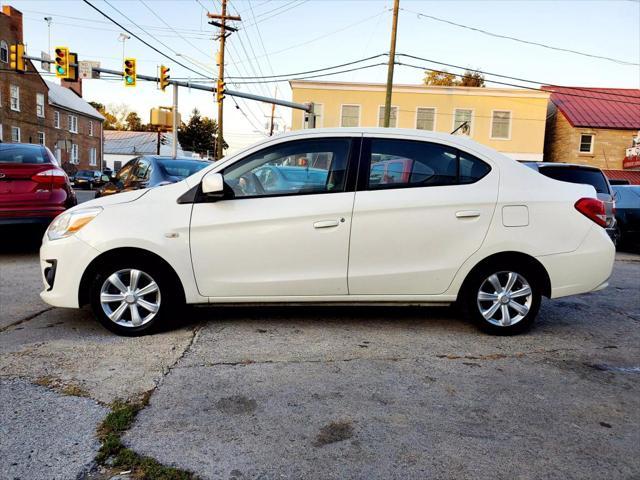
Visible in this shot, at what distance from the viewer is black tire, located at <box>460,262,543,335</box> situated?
4.49 metres

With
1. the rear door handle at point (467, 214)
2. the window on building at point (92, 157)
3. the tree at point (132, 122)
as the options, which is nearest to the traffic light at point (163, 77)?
the rear door handle at point (467, 214)

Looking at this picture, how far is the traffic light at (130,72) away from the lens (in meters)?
20.1

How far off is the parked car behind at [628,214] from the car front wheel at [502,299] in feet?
26.4

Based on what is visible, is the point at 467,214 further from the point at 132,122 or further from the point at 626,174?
the point at 132,122

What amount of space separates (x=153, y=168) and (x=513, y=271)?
6.37 meters

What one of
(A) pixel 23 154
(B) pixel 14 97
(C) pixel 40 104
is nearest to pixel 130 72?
(A) pixel 23 154

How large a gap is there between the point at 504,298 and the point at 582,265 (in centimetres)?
74

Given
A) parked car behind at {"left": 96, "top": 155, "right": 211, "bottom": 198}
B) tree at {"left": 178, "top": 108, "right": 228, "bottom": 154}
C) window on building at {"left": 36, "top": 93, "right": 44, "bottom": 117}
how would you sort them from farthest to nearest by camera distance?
1. tree at {"left": 178, "top": 108, "right": 228, "bottom": 154}
2. window on building at {"left": 36, "top": 93, "right": 44, "bottom": 117}
3. parked car behind at {"left": 96, "top": 155, "right": 211, "bottom": 198}

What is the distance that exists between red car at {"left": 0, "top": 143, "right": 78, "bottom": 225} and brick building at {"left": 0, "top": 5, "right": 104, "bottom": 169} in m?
28.2

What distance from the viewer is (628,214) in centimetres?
1114

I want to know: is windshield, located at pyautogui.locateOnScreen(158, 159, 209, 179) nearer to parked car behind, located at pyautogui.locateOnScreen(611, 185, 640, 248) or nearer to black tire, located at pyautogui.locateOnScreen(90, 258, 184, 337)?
black tire, located at pyautogui.locateOnScreen(90, 258, 184, 337)

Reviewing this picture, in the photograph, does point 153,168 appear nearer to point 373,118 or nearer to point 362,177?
point 362,177

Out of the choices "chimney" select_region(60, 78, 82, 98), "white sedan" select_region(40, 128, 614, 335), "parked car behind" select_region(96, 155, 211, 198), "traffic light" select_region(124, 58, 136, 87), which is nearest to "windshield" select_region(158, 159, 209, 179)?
"parked car behind" select_region(96, 155, 211, 198)

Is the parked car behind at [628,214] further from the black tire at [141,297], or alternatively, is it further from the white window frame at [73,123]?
the white window frame at [73,123]
